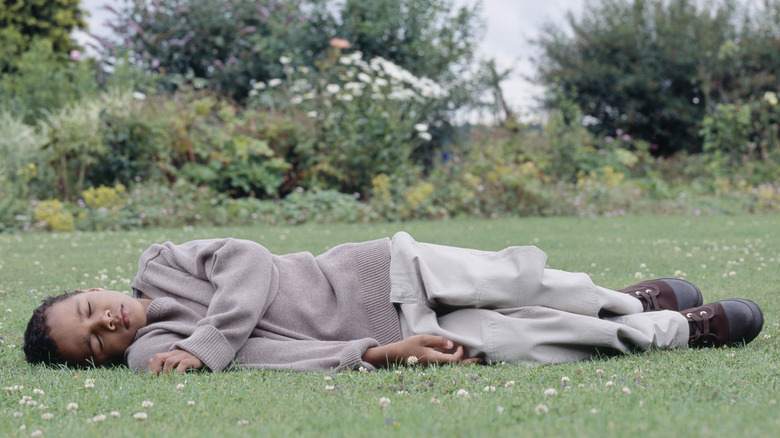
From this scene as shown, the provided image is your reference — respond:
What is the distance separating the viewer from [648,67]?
16969 millimetres

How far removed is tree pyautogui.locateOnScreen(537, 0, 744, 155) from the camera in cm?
1655

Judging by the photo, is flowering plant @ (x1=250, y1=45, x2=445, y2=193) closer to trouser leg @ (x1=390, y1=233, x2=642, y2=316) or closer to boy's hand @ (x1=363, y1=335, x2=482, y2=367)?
trouser leg @ (x1=390, y1=233, x2=642, y2=316)

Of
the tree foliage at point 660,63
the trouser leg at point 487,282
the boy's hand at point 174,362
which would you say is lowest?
the boy's hand at point 174,362

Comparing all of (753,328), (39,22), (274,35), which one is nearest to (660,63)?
(274,35)

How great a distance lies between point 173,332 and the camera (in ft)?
10.7

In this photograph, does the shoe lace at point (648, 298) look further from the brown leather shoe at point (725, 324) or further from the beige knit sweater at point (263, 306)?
the beige knit sweater at point (263, 306)

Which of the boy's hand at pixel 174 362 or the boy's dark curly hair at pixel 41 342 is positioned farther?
the boy's dark curly hair at pixel 41 342

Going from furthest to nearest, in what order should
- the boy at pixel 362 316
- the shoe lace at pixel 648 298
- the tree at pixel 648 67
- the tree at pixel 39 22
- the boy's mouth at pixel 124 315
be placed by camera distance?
the tree at pixel 39 22 < the tree at pixel 648 67 < the shoe lace at pixel 648 298 < the boy's mouth at pixel 124 315 < the boy at pixel 362 316

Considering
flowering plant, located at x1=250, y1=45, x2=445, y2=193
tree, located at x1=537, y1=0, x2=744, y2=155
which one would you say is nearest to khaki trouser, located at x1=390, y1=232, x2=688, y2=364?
flowering plant, located at x1=250, y1=45, x2=445, y2=193

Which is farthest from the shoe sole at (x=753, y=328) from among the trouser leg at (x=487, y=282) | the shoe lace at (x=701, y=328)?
the trouser leg at (x=487, y=282)

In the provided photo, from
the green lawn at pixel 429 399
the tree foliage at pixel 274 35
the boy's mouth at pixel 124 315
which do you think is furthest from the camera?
the tree foliage at pixel 274 35

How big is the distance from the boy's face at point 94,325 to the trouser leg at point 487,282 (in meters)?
1.14

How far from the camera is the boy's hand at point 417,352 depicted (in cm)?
303

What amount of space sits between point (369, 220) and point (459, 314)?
284 inches
